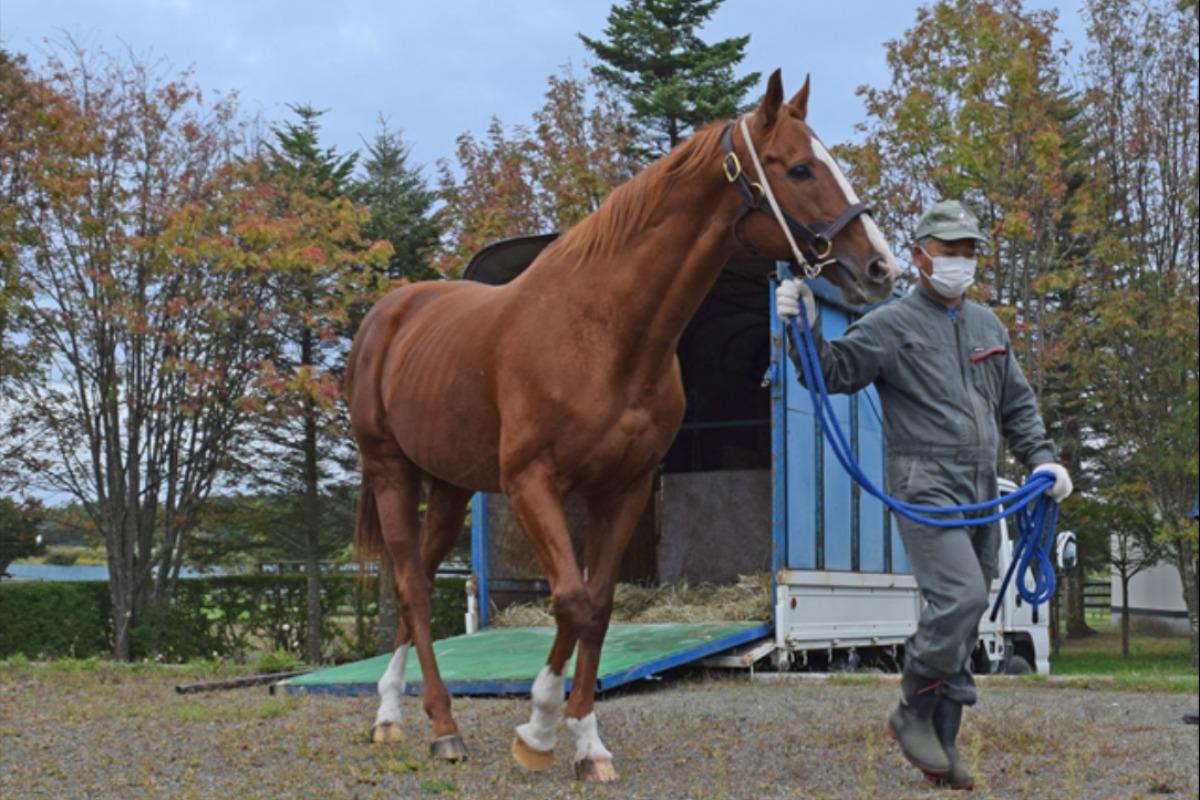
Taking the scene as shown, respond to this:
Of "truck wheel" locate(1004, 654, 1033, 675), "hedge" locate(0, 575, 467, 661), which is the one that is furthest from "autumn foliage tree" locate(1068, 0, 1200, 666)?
"hedge" locate(0, 575, 467, 661)

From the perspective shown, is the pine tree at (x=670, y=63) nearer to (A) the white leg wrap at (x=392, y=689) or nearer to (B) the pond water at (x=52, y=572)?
(B) the pond water at (x=52, y=572)

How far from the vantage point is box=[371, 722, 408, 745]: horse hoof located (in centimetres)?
570

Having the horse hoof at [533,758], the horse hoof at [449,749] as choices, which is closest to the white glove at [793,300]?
Answer: the horse hoof at [533,758]

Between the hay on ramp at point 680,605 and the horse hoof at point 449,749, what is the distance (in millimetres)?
4614

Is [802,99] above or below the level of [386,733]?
above

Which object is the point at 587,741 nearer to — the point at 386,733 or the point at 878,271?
the point at 386,733

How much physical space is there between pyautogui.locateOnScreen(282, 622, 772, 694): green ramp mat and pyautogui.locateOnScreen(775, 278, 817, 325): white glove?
333 cm

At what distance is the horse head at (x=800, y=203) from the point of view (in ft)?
13.8

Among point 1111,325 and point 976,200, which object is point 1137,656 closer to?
point 976,200

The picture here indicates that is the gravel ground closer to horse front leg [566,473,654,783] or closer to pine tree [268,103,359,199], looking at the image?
horse front leg [566,473,654,783]

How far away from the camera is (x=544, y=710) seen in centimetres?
481

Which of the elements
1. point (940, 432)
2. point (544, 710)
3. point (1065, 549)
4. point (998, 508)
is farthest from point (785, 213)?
point (1065, 549)

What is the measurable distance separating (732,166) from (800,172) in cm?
24

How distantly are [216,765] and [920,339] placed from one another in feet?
10.2
